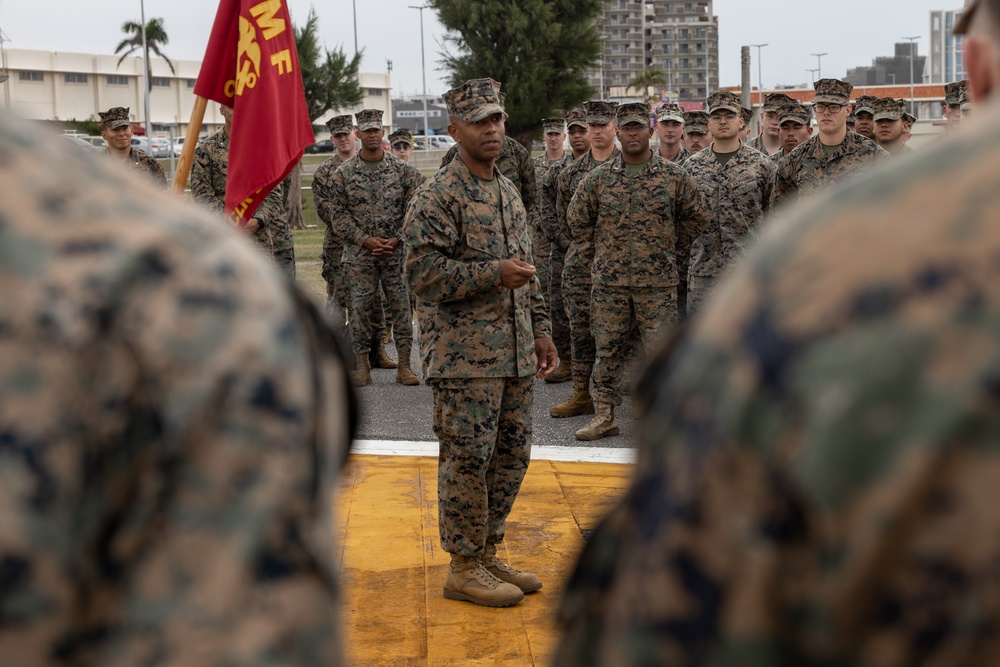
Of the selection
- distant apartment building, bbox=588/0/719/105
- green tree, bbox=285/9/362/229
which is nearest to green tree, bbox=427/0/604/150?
green tree, bbox=285/9/362/229

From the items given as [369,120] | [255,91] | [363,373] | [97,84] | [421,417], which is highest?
[97,84]

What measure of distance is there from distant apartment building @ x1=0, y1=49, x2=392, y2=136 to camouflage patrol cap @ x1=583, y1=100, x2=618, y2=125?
48.7 m

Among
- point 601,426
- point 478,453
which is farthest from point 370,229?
point 478,453

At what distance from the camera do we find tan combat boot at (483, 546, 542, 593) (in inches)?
210

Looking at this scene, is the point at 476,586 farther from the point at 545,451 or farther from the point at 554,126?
the point at 554,126

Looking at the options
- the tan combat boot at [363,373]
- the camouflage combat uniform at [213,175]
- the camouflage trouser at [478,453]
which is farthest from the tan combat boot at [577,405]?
the camouflage trouser at [478,453]

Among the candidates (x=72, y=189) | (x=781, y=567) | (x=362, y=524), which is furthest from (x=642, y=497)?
(x=362, y=524)

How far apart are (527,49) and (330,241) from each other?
2305 cm

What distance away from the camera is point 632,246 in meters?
8.34

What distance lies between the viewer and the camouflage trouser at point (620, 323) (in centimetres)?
839

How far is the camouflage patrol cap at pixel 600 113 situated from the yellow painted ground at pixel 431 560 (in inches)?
147

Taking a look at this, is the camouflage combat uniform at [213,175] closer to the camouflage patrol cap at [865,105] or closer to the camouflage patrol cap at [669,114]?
the camouflage patrol cap at [669,114]

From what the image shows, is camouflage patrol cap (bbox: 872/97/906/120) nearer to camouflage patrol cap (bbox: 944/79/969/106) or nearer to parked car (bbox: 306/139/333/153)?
camouflage patrol cap (bbox: 944/79/969/106)

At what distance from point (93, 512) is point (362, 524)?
5.20 metres
